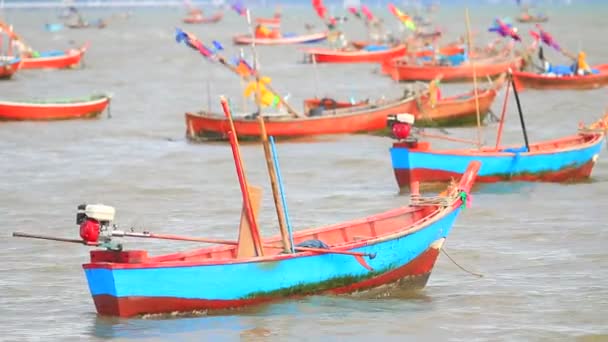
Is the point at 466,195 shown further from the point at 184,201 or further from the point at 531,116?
the point at 531,116

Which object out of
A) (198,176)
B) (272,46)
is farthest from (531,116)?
(272,46)

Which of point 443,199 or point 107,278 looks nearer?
point 107,278

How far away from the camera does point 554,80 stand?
41.8 meters

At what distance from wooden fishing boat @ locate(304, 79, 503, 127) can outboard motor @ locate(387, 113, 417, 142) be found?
10.6 meters

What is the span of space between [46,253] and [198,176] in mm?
8411

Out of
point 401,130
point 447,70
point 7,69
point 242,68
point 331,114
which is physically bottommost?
point 447,70

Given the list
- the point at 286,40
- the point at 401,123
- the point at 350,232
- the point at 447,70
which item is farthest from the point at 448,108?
the point at 286,40

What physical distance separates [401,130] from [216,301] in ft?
28.7

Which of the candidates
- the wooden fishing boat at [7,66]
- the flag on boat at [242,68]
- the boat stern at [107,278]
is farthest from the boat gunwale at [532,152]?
the wooden fishing boat at [7,66]

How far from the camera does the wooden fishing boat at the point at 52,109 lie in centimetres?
3656

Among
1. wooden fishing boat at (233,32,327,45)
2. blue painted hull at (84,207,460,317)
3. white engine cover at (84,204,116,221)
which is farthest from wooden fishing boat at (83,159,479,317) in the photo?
wooden fishing boat at (233,32,327,45)

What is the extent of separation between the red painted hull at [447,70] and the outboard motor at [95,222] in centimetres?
3457

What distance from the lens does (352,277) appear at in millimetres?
15664

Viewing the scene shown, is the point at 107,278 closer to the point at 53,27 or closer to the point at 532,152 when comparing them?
the point at 532,152
